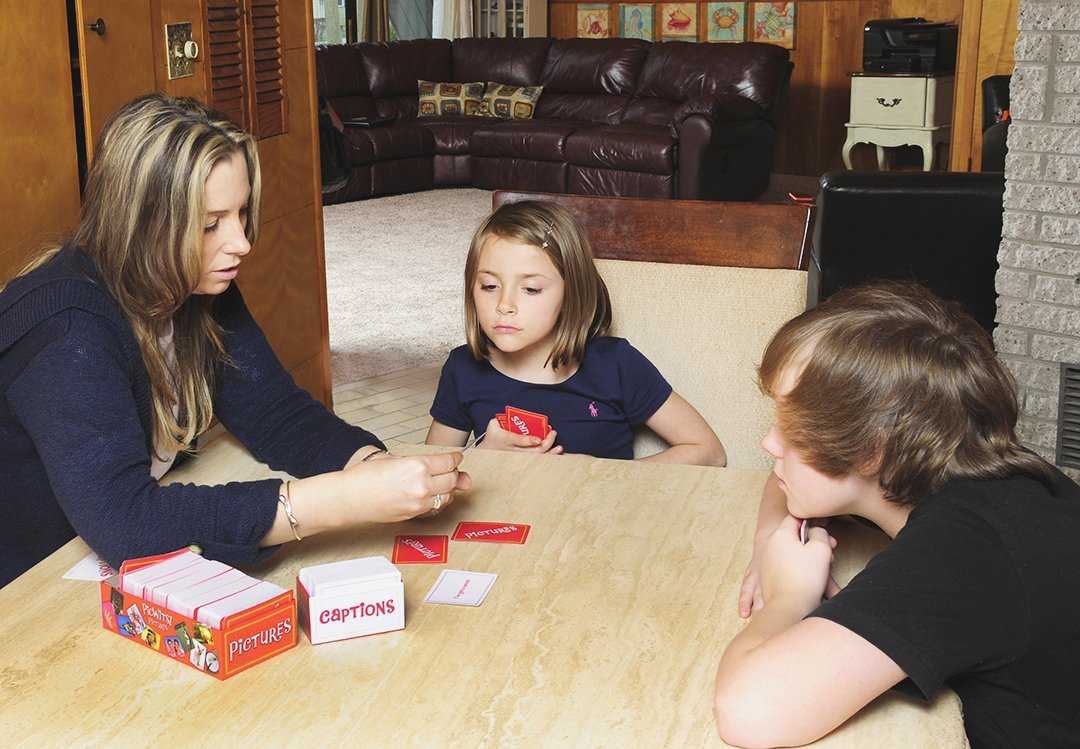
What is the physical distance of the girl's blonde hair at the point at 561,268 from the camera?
6.50 feet

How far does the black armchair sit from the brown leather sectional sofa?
12.6 ft

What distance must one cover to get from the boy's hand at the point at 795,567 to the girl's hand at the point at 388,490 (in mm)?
373

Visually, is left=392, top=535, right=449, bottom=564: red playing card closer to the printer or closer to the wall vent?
the wall vent

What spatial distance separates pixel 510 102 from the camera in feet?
29.1

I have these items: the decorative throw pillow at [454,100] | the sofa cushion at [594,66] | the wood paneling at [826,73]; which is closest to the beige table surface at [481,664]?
the sofa cushion at [594,66]

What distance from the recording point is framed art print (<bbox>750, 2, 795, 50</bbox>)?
930 centimetres

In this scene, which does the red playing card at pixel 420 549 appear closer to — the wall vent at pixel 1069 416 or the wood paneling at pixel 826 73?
the wall vent at pixel 1069 416

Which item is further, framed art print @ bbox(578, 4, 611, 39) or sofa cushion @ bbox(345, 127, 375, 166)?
framed art print @ bbox(578, 4, 611, 39)

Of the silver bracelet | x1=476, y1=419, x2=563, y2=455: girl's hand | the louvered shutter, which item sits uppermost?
the louvered shutter

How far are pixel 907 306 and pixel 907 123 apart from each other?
7.37 metres

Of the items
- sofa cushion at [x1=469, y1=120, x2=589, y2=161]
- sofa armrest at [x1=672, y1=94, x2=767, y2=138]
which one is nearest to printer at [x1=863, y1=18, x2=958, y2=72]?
sofa armrest at [x1=672, y1=94, x2=767, y2=138]

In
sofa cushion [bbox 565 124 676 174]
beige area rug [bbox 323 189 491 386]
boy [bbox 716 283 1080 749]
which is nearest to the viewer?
boy [bbox 716 283 1080 749]

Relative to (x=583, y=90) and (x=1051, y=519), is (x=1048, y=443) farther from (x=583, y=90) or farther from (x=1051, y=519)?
(x=583, y=90)

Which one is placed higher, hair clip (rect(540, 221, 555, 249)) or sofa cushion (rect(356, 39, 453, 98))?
sofa cushion (rect(356, 39, 453, 98))
